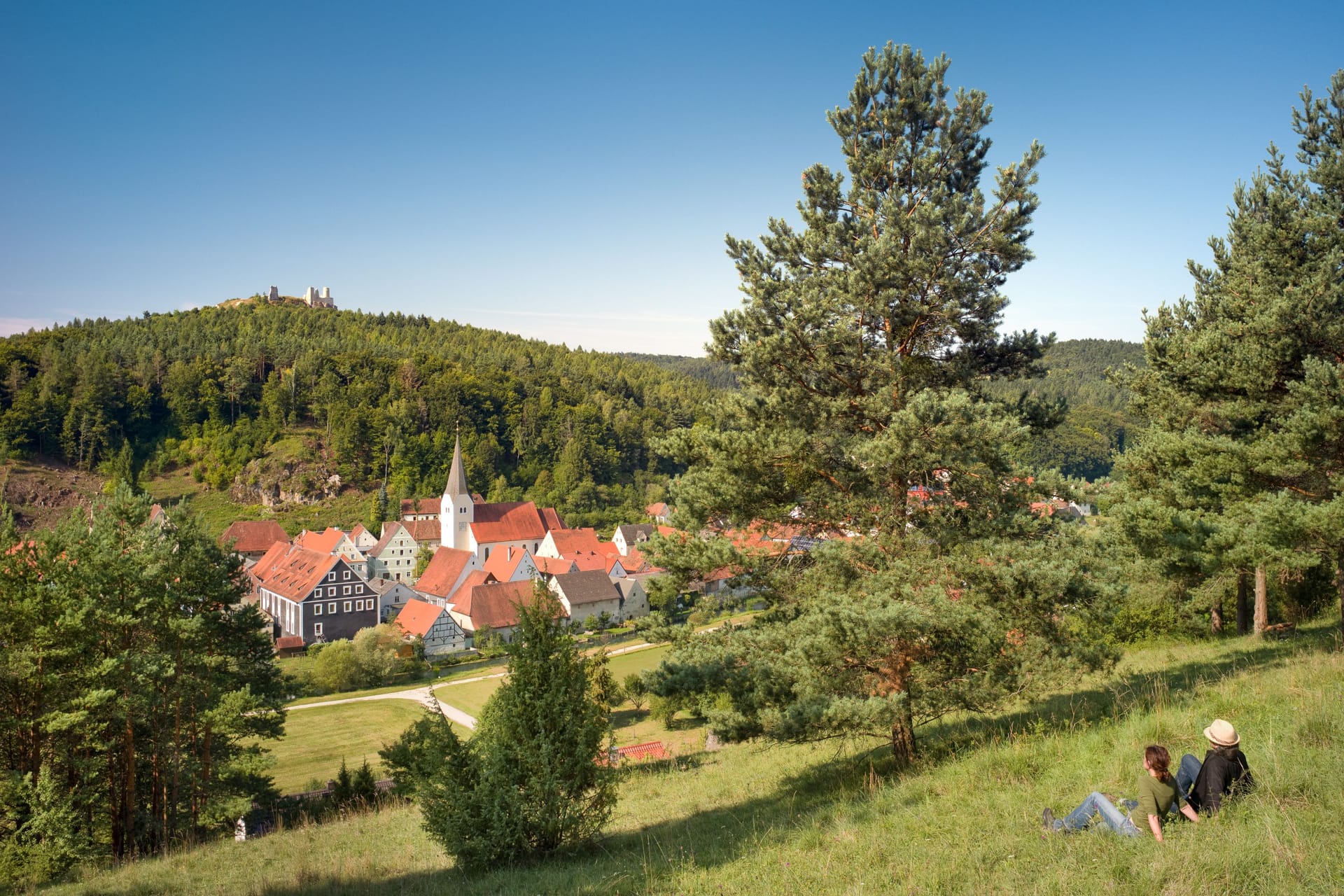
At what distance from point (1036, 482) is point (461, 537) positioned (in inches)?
2795

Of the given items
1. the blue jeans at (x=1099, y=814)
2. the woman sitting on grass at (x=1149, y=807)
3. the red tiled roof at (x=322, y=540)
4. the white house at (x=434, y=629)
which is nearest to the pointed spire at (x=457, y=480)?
the red tiled roof at (x=322, y=540)

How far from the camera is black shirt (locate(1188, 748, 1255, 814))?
4.94m

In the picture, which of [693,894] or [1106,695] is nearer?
[693,894]

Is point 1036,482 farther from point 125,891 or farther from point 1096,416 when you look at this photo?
point 1096,416

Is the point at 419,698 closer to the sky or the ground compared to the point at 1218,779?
closer to the ground

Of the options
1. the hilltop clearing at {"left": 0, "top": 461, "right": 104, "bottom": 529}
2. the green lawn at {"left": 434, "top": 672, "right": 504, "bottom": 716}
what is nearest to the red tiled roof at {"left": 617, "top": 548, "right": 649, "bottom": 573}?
the green lawn at {"left": 434, "top": 672, "right": 504, "bottom": 716}

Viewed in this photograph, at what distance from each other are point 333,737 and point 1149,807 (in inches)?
1273

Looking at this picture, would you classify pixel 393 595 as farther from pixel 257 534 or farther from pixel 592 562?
pixel 257 534

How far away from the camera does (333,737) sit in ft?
99.3

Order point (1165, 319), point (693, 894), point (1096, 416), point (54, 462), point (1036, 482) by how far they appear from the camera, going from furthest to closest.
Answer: point (1096, 416), point (54, 462), point (1165, 319), point (1036, 482), point (693, 894)

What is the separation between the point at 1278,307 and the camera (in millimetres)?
11047

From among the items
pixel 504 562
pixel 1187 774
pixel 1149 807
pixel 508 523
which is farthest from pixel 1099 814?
pixel 508 523

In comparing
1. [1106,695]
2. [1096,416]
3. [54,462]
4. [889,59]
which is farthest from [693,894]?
[1096,416]

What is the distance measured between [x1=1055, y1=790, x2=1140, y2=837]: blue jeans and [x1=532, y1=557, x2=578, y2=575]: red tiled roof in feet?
179
